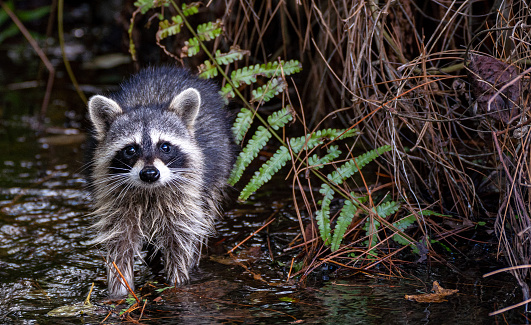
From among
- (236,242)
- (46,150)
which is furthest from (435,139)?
(46,150)

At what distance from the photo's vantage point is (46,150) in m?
5.83

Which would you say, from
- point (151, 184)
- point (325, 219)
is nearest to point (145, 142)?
point (151, 184)

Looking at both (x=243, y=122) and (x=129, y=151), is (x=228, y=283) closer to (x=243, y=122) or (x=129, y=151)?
(x=129, y=151)

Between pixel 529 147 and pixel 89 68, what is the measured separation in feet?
21.8

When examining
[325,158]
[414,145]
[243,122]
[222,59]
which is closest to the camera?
[325,158]

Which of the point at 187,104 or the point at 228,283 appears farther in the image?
the point at 187,104

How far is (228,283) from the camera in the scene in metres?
3.57

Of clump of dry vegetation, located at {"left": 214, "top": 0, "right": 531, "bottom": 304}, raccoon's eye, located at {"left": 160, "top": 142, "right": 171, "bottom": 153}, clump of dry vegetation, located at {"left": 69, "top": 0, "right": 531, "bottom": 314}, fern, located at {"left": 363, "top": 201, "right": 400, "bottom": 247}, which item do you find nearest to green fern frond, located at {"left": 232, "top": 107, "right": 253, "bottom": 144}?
clump of dry vegetation, located at {"left": 69, "top": 0, "right": 531, "bottom": 314}

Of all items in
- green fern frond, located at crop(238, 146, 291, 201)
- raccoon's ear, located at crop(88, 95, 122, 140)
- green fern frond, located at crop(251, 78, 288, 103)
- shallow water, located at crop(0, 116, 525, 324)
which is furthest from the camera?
green fern frond, located at crop(251, 78, 288, 103)

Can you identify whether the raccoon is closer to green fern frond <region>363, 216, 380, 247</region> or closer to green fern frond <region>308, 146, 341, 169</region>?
green fern frond <region>308, 146, 341, 169</region>

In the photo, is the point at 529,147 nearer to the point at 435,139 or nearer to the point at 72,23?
the point at 435,139

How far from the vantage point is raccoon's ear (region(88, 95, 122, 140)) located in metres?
3.77

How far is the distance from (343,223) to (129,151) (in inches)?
51.9

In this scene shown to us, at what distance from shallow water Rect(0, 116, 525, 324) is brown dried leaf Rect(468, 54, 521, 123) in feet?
2.87
